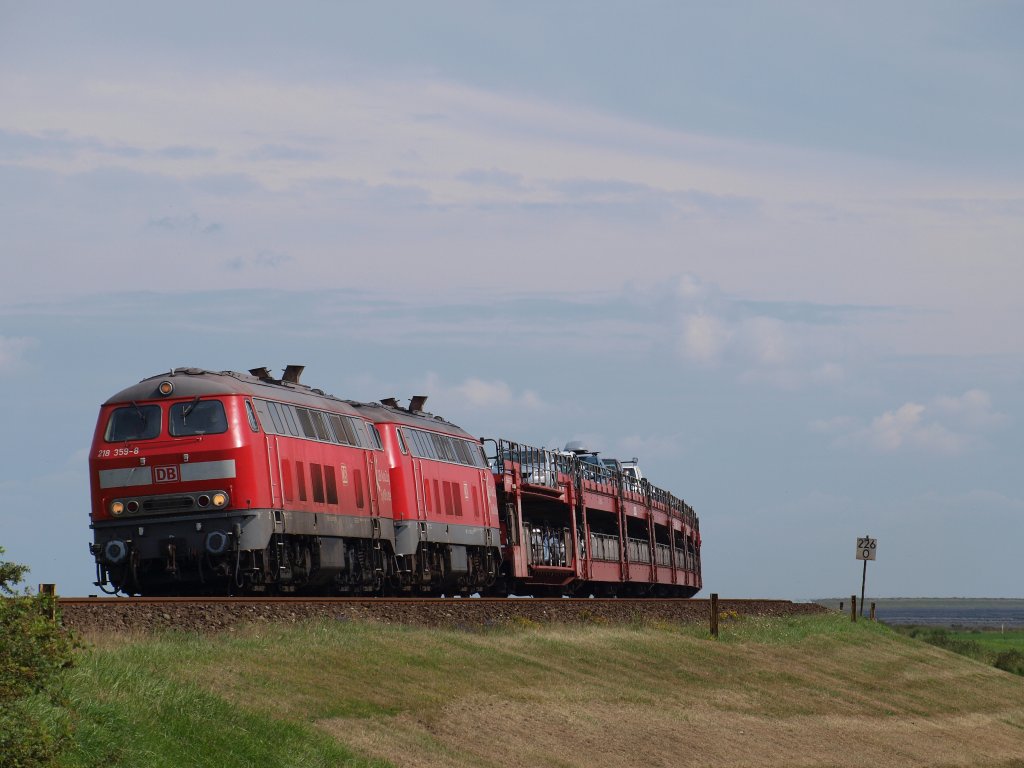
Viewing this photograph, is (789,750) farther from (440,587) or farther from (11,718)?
(11,718)

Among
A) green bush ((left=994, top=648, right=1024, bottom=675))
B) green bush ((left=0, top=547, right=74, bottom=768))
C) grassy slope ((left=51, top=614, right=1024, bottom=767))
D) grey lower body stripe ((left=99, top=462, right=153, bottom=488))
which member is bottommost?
green bush ((left=994, top=648, right=1024, bottom=675))

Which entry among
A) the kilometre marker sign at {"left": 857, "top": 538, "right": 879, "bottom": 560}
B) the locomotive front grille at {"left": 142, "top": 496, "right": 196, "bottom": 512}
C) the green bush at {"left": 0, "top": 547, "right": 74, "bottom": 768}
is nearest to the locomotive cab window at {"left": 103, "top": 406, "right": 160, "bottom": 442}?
the locomotive front grille at {"left": 142, "top": 496, "right": 196, "bottom": 512}

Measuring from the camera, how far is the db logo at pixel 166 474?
26.7 meters

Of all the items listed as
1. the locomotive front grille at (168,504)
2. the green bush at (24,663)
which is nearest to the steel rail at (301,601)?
the locomotive front grille at (168,504)

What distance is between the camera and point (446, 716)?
21.2m

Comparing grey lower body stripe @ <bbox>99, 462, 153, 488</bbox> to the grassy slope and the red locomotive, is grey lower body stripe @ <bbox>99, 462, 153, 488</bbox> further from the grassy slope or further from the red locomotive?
the grassy slope

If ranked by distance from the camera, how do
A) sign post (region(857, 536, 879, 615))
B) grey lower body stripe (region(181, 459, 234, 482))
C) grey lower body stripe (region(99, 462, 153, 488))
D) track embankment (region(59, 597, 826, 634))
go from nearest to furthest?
track embankment (region(59, 597, 826, 634)) < grey lower body stripe (region(181, 459, 234, 482)) < grey lower body stripe (region(99, 462, 153, 488)) < sign post (region(857, 536, 879, 615))

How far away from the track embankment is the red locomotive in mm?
1877

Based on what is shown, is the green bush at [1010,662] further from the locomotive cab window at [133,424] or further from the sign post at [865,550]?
the locomotive cab window at [133,424]

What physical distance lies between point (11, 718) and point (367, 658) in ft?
33.6

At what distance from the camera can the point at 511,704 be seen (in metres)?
23.0

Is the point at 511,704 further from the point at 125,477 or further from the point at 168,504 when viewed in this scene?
the point at 125,477

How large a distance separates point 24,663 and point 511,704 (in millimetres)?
10825

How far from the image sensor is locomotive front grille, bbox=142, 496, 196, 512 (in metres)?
26.5
